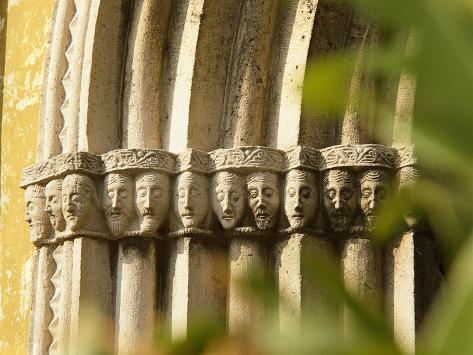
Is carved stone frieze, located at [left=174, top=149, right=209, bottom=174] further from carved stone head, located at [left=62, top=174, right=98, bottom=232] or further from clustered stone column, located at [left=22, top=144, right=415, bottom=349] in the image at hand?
carved stone head, located at [left=62, top=174, right=98, bottom=232]

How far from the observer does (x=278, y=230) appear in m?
2.55

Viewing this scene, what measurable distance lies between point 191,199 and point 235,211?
0.34 feet

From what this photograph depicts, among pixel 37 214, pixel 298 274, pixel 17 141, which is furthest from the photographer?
pixel 17 141

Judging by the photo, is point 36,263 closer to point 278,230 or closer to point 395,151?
point 278,230

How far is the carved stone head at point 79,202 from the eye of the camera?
2.58 m

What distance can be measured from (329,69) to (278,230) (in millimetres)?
2153

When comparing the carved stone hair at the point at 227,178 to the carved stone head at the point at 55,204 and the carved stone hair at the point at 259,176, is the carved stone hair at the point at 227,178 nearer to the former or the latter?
the carved stone hair at the point at 259,176

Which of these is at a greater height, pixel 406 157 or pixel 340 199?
pixel 406 157

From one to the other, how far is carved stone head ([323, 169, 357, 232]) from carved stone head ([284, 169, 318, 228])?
0.11ft

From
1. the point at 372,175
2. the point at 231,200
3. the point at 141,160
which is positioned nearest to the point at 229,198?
the point at 231,200

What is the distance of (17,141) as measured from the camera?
3.39 meters

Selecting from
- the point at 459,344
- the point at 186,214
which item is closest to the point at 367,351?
the point at 459,344

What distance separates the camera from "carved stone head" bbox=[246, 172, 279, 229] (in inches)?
99.0

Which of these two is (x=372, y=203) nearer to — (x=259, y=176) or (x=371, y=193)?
(x=371, y=193)
